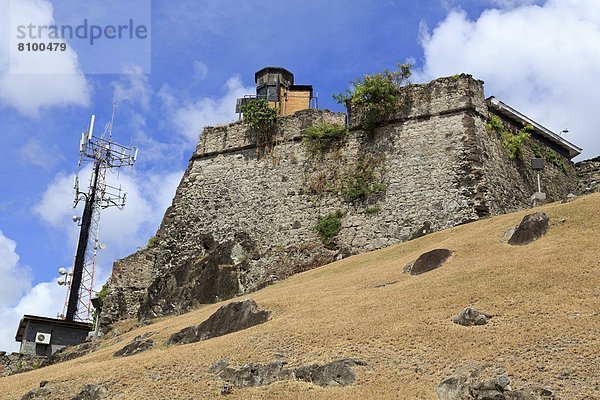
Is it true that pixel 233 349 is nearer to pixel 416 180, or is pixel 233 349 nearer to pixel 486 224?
pixel 486 224

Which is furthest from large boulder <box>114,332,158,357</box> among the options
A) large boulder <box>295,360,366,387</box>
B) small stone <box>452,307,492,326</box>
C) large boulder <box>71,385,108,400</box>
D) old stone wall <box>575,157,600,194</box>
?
old stone wall <box>575,157,600,194</box>

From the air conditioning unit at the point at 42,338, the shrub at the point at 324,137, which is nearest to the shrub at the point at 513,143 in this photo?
the shrub at the point at 324,137

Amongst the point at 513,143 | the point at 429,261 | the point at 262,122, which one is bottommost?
the point at 429,261

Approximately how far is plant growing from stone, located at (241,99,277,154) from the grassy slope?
13.7 metres

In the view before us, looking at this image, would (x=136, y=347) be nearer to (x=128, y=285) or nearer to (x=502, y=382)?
(x=502, y=382)

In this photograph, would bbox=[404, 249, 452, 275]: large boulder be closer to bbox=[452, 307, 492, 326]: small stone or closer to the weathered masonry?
bbox=[452, 307, 492, 326]: small stone

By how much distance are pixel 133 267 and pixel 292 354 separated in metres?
22.7

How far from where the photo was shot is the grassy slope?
50.5ft

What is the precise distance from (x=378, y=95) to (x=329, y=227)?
6926 millimetres

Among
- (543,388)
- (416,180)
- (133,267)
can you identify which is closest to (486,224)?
(416,180)

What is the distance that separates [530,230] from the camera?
896 inches

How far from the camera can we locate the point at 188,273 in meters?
35.8

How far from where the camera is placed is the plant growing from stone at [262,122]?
124 ft

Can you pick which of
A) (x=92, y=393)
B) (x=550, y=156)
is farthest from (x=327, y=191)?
(x=92, y=393)
